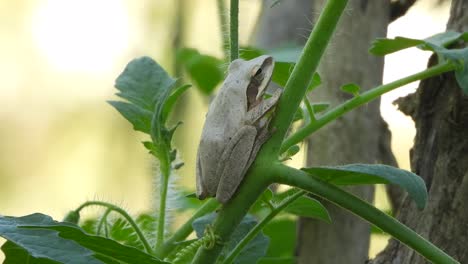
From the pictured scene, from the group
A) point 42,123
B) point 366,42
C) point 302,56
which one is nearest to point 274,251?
point 366,42

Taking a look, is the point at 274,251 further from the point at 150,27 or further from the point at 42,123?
the point at 42,123

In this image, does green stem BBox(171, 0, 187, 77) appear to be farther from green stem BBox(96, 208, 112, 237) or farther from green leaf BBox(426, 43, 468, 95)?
green leaf BBox(426, 43, 468, 95)

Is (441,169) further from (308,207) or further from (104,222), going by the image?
(104,222)

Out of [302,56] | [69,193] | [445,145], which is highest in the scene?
[302,56]

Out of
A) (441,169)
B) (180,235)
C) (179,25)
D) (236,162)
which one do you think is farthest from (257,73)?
(179,25)

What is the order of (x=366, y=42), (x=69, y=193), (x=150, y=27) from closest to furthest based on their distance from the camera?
(x=366, y=42), (x=150, y=27), (x=69, y=193)

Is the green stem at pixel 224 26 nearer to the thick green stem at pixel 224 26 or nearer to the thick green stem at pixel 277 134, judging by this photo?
the thick green stem at pixel 224 26

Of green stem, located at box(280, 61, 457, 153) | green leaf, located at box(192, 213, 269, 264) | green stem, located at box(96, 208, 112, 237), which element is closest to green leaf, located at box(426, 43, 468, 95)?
green stem, located at box(280, 61, 457, 153)
